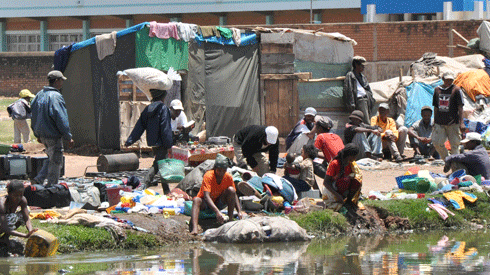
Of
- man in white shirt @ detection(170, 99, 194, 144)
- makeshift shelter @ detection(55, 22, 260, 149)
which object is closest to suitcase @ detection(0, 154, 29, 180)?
man in white shirt @ detection(170, 99, 194, 144)

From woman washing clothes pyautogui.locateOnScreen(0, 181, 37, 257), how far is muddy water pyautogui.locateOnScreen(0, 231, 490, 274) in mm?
258

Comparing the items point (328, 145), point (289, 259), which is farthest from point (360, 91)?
point (289, 259)

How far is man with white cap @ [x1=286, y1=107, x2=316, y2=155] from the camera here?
44.7ft

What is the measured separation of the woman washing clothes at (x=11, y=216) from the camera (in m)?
8.53

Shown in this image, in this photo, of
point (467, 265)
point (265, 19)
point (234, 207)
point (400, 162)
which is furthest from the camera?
point (265, 19)

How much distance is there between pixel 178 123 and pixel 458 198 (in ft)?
18.9

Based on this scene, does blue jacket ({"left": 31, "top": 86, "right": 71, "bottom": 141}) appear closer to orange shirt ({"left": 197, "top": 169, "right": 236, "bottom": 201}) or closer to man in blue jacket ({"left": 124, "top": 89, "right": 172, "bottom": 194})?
man in blue jacket ({"left": 124, "top": 89, "right": 172, "bottom": 194})

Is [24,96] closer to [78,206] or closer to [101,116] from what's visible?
[101,116]

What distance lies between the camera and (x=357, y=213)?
1112 centimetres

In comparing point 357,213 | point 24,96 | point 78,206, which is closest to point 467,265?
point 357,213

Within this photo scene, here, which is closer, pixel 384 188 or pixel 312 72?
pixel 384 188

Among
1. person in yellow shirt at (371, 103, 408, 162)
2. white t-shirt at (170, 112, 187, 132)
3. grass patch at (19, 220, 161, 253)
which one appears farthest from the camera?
person in yellow shirt at (371, 103, 408, 162)

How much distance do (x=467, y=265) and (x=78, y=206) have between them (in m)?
5.02

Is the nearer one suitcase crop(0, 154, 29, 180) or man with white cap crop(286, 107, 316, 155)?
suitcase crop(0, 154, 29, 180)
